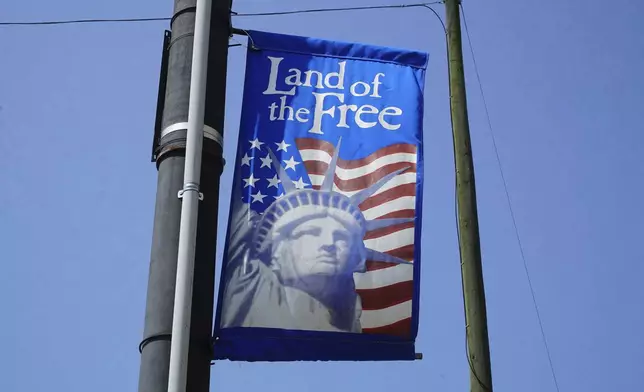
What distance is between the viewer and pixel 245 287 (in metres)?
5.78

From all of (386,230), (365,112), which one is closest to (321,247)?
(386,230)

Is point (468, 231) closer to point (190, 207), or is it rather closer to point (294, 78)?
point (294, 78)

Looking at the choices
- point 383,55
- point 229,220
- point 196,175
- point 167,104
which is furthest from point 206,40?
point 383,55

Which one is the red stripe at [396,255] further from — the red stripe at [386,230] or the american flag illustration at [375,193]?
the red stripe at [386,230]

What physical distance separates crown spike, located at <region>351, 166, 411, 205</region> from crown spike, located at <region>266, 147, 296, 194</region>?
42 cm

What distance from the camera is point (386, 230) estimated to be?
20.7 ft

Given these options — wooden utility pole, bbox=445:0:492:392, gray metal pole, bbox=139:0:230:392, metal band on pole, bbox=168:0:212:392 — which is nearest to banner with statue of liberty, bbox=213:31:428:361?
wooden utility pole, bbox=445:0:492:392

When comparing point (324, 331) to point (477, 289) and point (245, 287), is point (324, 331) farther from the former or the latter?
point (477, 289)

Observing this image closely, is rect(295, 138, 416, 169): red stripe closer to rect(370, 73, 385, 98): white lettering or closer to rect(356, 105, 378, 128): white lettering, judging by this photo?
rect(356, 105, 378, 128): white lettering

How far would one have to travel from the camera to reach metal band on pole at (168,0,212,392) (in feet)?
14.1

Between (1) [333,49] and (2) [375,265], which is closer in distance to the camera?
(2) [375,265]

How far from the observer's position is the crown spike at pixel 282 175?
629 cm

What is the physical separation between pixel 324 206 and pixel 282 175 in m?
0.34

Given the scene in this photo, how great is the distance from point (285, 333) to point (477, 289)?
1.46 m
